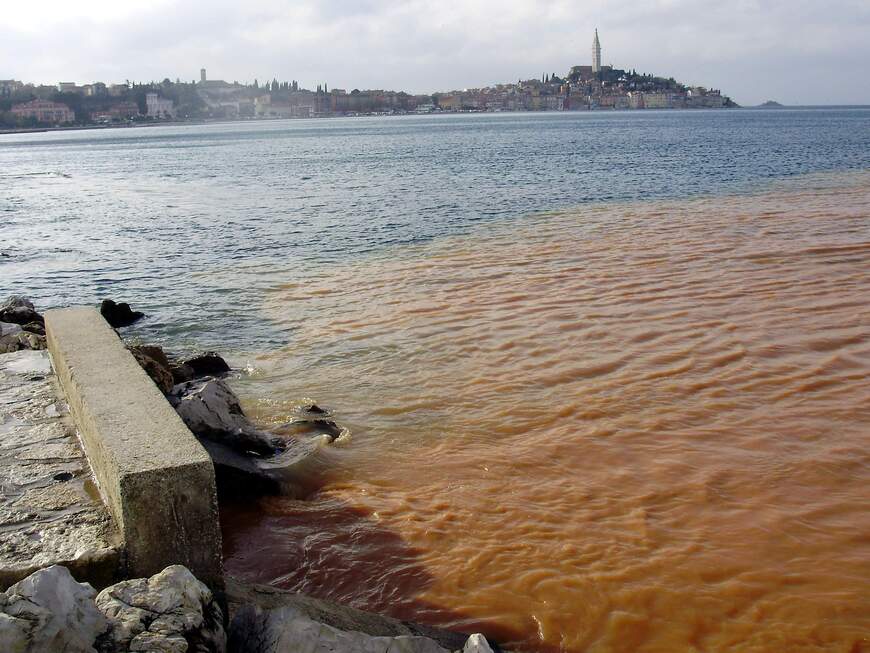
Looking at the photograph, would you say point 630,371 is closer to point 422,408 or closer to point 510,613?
point 422,408

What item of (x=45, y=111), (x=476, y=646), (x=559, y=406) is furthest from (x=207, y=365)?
(x=45, y=111)

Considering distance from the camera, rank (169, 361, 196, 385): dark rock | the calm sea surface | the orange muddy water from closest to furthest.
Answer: the orange muddy water < the calm sea surface < (169, 361, 196, 385): dark rock

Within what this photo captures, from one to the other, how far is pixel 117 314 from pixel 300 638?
9.32m

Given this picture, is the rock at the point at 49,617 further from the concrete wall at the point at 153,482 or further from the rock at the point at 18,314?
the rock at the point at 18,314

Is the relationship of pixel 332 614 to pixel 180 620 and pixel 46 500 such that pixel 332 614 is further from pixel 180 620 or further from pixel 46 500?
pixel 46 500

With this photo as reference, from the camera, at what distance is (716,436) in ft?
21.2

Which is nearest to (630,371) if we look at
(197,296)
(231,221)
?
(197,296)

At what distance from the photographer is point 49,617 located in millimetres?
3113

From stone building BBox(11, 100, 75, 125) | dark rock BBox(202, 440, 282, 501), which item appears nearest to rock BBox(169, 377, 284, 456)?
dark rock BBox(202, 440, 282, 501)

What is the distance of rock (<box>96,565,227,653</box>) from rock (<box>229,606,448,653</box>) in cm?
11

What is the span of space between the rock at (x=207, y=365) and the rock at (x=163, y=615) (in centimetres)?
517

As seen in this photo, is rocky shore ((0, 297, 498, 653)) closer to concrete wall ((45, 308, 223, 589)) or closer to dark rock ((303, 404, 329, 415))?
concrete wall ((45, 308, 223, 589))

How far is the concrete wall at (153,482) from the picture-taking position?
385cm

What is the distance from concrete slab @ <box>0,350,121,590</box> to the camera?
150 inches
